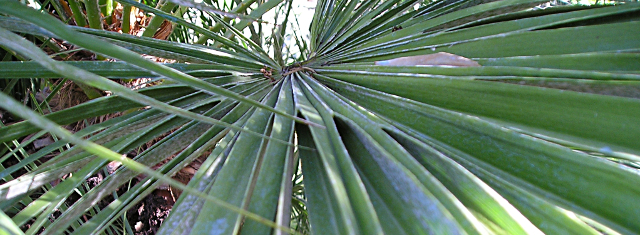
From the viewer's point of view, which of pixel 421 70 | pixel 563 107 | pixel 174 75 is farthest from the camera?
pixel 421 70

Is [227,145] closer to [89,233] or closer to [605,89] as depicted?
[89,233]

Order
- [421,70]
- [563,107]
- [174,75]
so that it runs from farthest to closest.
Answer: [421,70] < [563,107] < [174,75]

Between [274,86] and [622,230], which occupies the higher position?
[274,86]

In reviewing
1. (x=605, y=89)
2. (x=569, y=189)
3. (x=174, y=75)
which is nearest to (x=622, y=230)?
(x=569, y=189)

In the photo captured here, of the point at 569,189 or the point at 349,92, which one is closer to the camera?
the point at 569,189

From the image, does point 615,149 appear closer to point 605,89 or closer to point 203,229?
point 605,89

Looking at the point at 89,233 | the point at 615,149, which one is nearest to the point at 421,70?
the point at 615,149
